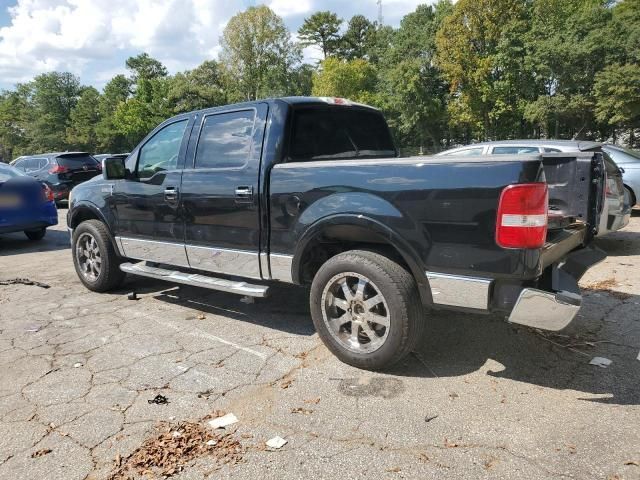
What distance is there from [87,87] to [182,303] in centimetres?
8580

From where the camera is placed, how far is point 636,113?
27531mm

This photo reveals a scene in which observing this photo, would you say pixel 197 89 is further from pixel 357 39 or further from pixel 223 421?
pixel 223 421

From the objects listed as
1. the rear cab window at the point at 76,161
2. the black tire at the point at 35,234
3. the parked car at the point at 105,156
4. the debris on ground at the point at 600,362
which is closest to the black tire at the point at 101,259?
the parked car at the point at 105,156

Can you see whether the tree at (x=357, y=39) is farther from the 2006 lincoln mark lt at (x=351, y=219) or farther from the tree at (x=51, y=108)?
the 2006 lincoln mark lt at (x=351, y=219)

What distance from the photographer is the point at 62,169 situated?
1495 cm

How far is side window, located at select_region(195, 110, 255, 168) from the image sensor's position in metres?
4.21

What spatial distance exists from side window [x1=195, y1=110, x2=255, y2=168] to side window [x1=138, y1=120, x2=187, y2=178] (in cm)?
35

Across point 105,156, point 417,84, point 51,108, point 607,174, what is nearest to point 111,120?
point 51,108

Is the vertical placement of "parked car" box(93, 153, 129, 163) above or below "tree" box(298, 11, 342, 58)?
below

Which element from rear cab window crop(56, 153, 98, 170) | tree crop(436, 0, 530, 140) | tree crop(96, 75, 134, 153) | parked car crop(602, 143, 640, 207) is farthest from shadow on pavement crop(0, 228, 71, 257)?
tree crop(96, 75, 134, 153)

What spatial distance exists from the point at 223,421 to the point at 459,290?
1.66 meters

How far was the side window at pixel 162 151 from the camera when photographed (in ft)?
15.8

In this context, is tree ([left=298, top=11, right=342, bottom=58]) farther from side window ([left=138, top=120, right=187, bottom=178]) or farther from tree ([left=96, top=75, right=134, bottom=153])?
side window ([left=138, top=120, right=187, bottom=178])

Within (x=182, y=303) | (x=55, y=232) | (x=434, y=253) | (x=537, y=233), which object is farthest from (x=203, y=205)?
(x=55, y=232)
